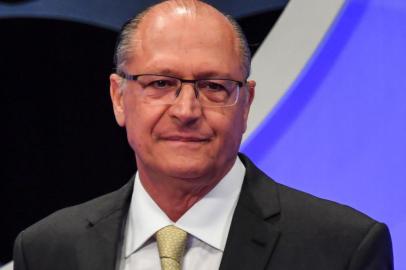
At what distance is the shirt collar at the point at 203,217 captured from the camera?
1.84 m

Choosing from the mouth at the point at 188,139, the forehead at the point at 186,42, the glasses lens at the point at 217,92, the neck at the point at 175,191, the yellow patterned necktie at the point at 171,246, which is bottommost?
the yellow patterned necktie at the point at 171,246

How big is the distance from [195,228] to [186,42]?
0.39m

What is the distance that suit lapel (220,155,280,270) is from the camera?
1.76 meters

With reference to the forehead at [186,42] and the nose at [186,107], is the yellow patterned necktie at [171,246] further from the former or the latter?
the forehead at [186,42]

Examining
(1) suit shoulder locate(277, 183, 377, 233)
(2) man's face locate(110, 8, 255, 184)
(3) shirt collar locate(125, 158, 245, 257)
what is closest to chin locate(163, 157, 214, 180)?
(2) man's face locate(110, 8, 255, 184)

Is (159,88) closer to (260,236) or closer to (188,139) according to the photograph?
(188,139)

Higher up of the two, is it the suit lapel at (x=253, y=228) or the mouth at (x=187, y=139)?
the mouth at (x=187, y=139)

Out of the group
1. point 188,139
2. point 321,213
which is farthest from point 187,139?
point 321,213

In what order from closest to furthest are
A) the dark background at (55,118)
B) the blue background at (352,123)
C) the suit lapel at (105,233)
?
the suit lapel at (105,233) < the blue background at (352,123) < the dark background at (55,118)

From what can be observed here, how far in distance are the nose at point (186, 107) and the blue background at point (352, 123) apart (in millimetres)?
825

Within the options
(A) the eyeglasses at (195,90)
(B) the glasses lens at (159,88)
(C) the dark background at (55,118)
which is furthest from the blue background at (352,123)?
(B) the glasses lens at (159,88)

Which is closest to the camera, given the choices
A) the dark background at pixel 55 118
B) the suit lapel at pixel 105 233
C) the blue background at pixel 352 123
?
the suit lapel at pixel 105 233

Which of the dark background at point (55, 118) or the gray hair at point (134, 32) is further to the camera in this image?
the dark background at point (55, 118)

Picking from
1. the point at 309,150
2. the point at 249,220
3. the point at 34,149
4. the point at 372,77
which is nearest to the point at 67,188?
the point at 34,149
